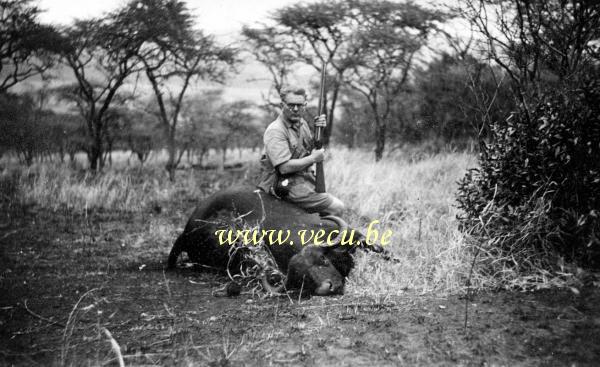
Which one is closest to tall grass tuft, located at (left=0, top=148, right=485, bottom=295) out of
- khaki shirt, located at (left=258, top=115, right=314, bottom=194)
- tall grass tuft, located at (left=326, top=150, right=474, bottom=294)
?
tall grass tuft, located at (left=326, top=150, right=474, bottom=294)

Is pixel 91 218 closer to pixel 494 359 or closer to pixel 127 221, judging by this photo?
pixel 127 221

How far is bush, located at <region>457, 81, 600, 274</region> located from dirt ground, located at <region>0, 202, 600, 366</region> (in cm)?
45

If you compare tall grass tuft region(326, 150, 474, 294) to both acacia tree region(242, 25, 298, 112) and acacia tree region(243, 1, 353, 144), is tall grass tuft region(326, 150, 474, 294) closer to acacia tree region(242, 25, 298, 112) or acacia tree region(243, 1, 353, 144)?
acacia tree region(243, 1, 353, 144)

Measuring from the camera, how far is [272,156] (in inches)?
167

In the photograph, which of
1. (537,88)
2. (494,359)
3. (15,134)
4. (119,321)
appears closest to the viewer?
(494,359)

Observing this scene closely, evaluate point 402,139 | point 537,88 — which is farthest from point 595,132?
point 402,139

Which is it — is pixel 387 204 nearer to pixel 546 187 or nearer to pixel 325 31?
pixel 546 187

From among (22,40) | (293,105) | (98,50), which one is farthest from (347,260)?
(98,50)

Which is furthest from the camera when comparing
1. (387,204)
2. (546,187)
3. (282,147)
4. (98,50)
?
(98,50)

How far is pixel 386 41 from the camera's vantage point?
48.0ft

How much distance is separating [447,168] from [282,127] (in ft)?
17.8

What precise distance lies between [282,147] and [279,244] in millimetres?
854

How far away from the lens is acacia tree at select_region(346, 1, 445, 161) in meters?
14.8

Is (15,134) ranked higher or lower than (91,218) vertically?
higher
